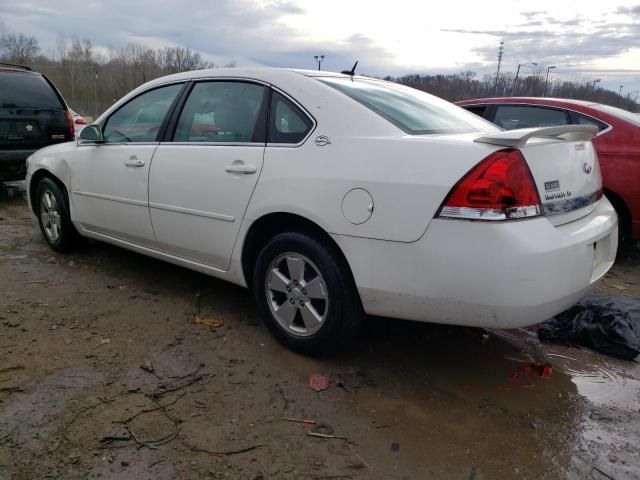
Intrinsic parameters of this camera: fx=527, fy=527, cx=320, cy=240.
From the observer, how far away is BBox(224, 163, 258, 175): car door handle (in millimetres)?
3064

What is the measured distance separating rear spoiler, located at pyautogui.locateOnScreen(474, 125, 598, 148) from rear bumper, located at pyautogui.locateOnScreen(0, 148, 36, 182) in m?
6.63

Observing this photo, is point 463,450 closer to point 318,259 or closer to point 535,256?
point 535,256

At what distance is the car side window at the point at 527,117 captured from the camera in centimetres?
546

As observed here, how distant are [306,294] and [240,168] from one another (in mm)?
847

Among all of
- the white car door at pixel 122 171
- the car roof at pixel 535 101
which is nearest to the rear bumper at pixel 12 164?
the white car door at pixel 122 171

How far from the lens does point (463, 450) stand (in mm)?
2301

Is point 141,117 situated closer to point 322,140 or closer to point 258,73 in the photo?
point 258,73

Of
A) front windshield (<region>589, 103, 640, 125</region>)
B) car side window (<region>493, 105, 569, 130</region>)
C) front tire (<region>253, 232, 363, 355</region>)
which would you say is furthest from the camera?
car side window (<region>493, 105, 569, 130</region>)

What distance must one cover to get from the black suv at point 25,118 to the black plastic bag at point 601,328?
6.81 m

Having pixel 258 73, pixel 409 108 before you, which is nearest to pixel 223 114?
pixel 258 73

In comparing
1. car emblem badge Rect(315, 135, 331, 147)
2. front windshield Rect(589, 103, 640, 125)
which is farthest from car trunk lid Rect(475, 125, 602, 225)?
front windshield Rect(589, 103, 640, 125)

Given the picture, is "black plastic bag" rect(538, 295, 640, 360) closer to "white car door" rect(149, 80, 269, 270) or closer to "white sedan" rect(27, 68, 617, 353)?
"white sedan" rect(27, 68, 617, 353)

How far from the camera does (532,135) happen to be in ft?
7.96

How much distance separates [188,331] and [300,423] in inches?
48.5
